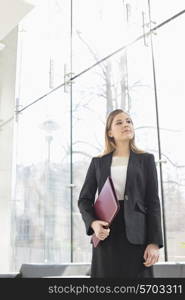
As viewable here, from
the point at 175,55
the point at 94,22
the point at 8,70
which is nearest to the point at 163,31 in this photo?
the point at 175,55

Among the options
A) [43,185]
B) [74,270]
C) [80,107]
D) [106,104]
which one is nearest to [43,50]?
[80,107]

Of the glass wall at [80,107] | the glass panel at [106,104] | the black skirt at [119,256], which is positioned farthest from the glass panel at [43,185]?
the black skirt at [119,256]

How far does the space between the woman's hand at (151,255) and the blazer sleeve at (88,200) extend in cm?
23

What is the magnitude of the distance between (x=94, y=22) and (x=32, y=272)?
269 cm

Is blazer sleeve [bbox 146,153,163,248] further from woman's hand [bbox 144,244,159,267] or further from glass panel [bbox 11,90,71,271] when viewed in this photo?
glass panel [bbox 11,90,71,271]

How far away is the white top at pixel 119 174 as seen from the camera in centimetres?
139

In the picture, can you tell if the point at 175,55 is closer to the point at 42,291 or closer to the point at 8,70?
the point at 42,291

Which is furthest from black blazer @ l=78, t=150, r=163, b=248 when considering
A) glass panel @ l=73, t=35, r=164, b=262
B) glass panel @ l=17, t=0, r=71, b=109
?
glass panel @ l=17, t=0, r=71, b=109

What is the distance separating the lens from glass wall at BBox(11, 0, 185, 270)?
9.61 ft

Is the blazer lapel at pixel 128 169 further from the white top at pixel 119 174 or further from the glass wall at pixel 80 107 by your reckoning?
the glass wall at pixel 80 107

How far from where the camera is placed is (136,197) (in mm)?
1355

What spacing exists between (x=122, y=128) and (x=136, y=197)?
31cm

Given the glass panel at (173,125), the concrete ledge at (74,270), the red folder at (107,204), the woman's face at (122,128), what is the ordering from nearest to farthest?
the red folder at (107,204) → the woman's face at (122,128) → the concrete ledge at (74,270) → the glass panel at (173,125)

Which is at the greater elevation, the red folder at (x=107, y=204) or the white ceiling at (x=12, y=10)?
the white ceiling at (x=12, y=10)
